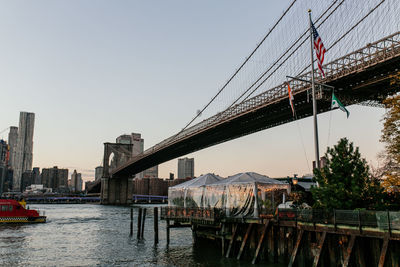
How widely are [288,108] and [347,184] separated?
2930cm

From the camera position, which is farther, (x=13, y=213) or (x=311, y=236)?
(x=13, y=213)

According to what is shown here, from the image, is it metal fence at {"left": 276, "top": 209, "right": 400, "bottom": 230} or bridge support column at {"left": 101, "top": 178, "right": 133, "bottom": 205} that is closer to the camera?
metal fence at {"left": 276, "top": 209, "right": 400, "bottom": 230}

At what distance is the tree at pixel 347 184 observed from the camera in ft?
49.8

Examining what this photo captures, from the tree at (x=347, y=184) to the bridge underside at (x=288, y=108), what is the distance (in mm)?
5308

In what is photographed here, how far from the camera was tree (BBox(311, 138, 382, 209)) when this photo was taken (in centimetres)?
1518

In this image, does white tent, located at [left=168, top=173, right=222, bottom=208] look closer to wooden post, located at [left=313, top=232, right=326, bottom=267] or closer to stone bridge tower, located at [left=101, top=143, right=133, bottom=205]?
wooden post, located at [left=313, top=232, right=326, bottom=267]

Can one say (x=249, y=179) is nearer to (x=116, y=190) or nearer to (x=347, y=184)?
(x=347, y=184)

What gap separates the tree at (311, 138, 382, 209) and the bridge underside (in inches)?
209

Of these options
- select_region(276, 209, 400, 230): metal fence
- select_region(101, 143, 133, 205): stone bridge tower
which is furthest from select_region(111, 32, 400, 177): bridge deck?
select_region(101, 143, 133, 205): stone bridge tower

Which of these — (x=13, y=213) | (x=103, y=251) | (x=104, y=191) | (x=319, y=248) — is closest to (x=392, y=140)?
(x=319, y=248)

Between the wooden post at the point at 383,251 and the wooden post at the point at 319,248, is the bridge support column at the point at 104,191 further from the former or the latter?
the wooden post at the point at 383,251

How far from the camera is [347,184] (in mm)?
15469

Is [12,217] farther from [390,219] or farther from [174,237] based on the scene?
[390,219]

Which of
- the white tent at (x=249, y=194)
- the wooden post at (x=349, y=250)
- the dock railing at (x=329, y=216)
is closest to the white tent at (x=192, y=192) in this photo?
the white tent at (x=249, y=194)
